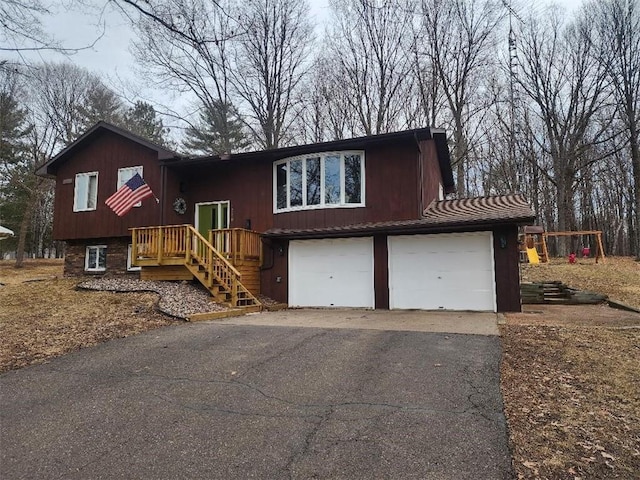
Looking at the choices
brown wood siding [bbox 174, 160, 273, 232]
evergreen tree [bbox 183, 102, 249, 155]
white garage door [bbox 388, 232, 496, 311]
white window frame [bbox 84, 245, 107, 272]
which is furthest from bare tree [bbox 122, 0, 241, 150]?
white window frame [bbox 84, 245, 107, 272]

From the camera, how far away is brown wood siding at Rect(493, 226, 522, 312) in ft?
31.5

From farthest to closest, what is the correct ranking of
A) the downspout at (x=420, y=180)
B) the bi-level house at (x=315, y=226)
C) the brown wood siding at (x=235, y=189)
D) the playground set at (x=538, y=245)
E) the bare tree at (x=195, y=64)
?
the playground set at (x=538, y=245)
the brown wood siding at (x=235, y=189)
the downspout at (x=420, y=180)
the bi-level house at (x=315, y=226)
the bare tree at (x=195, y=64)

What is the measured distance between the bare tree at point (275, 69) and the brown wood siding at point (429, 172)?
30.8ft

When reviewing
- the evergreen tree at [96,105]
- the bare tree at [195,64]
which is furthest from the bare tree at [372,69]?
the evergreen tree at [96,105]

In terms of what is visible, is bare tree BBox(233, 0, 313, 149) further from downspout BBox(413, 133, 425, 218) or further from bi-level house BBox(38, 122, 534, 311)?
downspout BBox(413, 133, 425, 218)

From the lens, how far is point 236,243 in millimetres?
11203

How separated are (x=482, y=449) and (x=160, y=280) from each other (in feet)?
33.9

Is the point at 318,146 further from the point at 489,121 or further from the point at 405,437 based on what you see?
the point at 489,121

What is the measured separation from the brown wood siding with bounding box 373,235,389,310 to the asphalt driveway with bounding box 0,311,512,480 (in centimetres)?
516

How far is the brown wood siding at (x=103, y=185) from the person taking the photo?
13.8 m

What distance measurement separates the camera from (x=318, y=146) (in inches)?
456

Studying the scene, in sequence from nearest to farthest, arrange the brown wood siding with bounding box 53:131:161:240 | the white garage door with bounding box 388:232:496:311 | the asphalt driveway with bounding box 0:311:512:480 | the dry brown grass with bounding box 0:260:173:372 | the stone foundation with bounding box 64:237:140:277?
the asphalt driveway with bounding box 0:311:512:480 < the dry brown grass with bounding box 0:260:173:372 < the white garage door with bounding box 388:232:496:311 < the brown wood siding with bounding box 53:131:161:240 < the stone foundation with bounding box 64:237:140:277

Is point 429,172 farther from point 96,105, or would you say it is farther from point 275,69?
point 96,105

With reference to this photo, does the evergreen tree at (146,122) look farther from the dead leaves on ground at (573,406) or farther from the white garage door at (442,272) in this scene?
the dead leaves on ground at (573,406)
